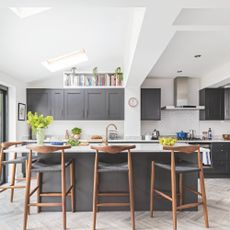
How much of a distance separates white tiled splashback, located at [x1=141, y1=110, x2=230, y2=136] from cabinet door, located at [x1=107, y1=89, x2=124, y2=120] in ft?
2.59

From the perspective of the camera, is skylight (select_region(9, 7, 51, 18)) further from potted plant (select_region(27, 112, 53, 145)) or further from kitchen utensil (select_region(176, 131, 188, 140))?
kitchen utensil (select_region(176, 131, 188, 140))

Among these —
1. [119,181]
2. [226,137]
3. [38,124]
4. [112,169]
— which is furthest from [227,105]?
[38,124]

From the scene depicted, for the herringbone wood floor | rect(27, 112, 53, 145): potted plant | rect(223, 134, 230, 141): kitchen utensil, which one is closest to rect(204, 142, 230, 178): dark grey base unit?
rect(223, 134, 230, 141): kitchen utensil

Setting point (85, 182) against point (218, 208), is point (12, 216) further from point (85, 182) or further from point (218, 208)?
point (218, 208)

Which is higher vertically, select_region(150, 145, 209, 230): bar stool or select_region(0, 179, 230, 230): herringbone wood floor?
select_region(150, 145, 209, 230): bar stool

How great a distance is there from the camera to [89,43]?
4113mm

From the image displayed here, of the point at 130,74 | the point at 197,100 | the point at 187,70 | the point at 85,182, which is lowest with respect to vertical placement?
the point at 85,182

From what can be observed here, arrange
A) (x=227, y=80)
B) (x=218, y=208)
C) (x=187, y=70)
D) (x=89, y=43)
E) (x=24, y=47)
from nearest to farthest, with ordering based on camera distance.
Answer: (x=218, y=208)
(x=24, y=47)
(x=89, y=43)
(x=227, y=80)
(x=187, y=70)

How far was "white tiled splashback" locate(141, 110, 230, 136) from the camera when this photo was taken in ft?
19.2

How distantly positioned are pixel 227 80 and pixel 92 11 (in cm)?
339

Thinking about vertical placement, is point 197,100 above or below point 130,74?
below

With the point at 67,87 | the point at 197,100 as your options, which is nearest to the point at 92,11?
the point at 67,87

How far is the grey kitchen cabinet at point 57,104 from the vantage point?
5477 mm

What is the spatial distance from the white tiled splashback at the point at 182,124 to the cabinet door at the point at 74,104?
175cm
